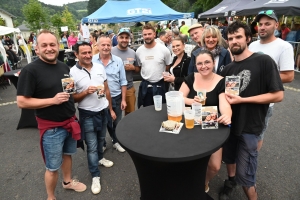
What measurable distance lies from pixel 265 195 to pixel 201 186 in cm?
109

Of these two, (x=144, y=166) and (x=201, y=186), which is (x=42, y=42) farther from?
(x=201, y=186)

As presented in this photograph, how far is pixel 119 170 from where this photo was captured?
312 cm

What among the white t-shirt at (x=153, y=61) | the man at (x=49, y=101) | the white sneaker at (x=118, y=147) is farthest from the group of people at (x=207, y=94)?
the white sneaker at (x=118, y=147)

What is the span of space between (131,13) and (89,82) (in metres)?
7.02

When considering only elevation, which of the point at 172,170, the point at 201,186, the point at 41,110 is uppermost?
the point at 41,110

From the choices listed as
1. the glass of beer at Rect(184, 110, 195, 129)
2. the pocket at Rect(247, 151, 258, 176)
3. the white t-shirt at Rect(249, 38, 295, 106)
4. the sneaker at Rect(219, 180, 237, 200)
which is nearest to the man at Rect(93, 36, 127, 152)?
Answer: the glass of beer at Rect(184, 110, 195, 129)

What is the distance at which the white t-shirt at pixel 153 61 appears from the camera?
352 centimetres

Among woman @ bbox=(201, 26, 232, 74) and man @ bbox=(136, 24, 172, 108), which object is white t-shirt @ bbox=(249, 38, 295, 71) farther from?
man @ bbox=(136, 24, 172, 108)

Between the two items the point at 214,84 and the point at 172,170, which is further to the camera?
the point at 214,84

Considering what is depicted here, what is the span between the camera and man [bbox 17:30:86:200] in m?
2.00

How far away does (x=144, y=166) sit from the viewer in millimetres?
1811

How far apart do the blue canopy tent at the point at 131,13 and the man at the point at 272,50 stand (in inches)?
261

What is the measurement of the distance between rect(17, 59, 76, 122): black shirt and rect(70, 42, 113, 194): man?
0.23 m

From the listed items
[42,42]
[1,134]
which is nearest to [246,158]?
[42,42]
